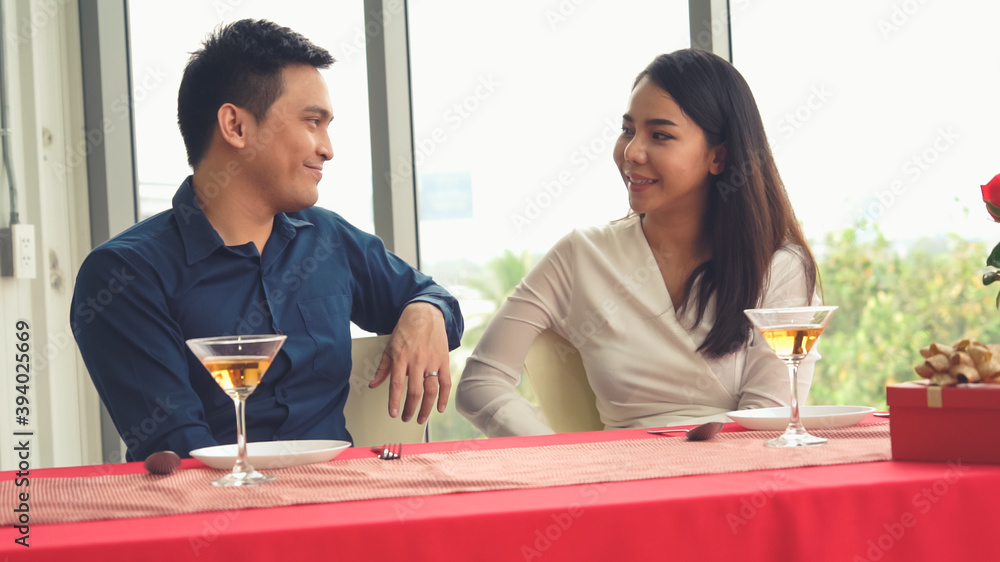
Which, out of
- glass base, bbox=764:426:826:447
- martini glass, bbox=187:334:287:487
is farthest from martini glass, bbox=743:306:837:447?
martini glass, bbox=187:334:287:487

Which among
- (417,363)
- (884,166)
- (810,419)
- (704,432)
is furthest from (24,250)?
(884,166)

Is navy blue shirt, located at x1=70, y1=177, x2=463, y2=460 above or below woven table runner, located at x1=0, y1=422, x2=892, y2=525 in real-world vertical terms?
above

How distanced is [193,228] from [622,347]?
0.93m

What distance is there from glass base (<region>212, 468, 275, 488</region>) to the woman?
840 mm

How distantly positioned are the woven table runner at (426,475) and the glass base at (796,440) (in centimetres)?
2

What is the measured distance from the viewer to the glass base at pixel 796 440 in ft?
3.46

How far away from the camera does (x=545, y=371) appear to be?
1.87 m

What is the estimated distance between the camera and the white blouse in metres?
1.77

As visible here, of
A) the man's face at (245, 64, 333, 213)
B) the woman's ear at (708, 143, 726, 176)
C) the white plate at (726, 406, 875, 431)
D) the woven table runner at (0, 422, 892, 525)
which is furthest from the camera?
the woman's ear at (708, 143, 726, 176)

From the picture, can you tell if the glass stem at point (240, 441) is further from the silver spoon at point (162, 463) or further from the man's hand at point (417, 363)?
the man's hand at point (417, 363)

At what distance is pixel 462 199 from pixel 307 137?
13.9 feet

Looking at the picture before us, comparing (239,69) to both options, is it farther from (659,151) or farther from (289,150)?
(659,151)

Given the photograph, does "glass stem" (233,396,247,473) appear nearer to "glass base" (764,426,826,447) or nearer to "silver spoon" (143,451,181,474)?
"silver spoon" (143,451,181,474)

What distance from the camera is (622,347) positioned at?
1850 millimetres
